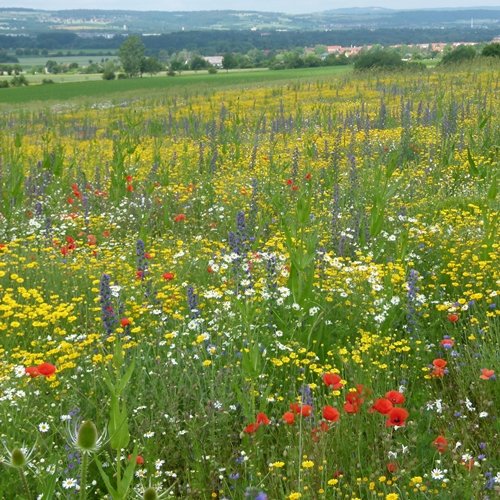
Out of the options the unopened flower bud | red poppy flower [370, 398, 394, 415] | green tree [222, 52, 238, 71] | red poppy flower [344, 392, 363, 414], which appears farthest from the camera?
green tree [222, 52, 238, 71]

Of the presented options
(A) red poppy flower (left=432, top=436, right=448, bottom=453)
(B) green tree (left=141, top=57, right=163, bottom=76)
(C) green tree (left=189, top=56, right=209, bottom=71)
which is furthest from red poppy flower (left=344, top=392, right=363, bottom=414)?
(C) green tree (left=189, top=56, right=209, bottom=71)

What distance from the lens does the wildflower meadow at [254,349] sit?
9.66 ft

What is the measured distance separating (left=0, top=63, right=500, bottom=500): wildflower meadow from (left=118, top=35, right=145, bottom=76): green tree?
83.2 metres

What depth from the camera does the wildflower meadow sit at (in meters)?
2.94

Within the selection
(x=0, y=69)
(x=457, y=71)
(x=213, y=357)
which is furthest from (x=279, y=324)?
(x=0, y=69)

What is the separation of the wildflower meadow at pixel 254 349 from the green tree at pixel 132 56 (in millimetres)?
83197

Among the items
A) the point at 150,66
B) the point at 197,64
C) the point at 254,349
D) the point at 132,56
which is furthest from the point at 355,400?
the point at 132,56

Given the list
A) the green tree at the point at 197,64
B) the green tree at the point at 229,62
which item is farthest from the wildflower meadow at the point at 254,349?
the green tree at the point at 197,64

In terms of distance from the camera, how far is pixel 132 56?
89438 mm

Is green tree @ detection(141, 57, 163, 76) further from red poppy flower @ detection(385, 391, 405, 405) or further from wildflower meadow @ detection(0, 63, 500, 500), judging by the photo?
red poppy flower @ detection(385, 391, 405, 405)

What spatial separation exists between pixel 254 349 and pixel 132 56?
3631 inches

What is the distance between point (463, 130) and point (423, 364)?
7650mm

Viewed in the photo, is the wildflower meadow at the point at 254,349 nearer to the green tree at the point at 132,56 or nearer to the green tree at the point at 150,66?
the green tree at the point at 132,56

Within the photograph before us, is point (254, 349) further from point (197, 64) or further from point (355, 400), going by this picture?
point (197, 64)
